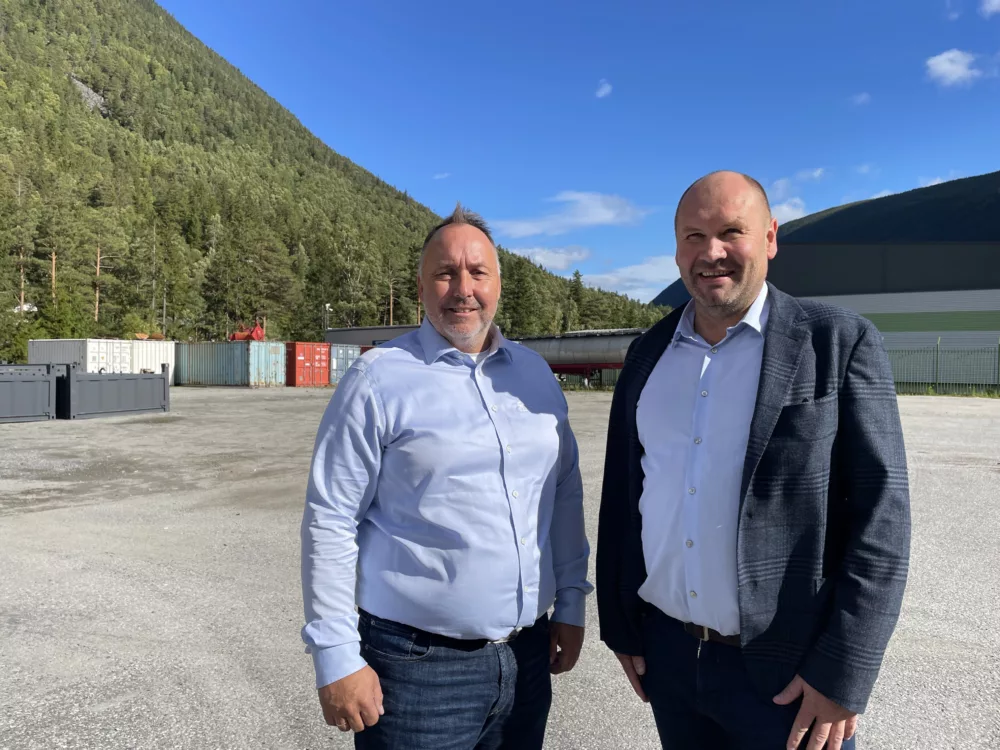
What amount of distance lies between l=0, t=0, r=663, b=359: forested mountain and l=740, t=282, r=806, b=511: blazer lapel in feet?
168

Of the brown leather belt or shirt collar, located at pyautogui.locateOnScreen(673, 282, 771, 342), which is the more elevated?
shirt collar, located at pyautogui.locateOnScreen(673, 282, 771, 342)

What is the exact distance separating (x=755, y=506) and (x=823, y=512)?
0.52 ft

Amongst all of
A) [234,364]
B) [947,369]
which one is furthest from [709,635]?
[947,369]

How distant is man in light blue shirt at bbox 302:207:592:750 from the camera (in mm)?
1713

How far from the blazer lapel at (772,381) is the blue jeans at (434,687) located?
83cm

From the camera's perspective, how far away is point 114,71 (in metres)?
154

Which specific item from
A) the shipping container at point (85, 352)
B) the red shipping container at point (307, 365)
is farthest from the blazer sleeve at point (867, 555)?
the shipping container at point (85, 352)

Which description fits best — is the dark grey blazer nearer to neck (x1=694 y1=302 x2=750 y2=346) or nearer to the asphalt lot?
neck (x1=694 y1=302 x2=750 y2=346)

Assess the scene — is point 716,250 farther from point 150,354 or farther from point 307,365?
point 150,354

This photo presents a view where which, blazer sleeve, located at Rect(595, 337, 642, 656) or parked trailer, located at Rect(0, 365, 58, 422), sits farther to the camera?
parked trailer, located at Rect(0, 365, 58, 422)

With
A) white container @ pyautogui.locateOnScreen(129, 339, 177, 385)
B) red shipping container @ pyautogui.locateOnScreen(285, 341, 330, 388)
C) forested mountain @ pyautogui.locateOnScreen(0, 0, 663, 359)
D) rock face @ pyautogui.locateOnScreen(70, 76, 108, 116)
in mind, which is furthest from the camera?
rock face @ pyautogui.locateOnScreen(70, 76, 108, 116)

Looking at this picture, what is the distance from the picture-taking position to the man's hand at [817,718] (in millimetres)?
1561

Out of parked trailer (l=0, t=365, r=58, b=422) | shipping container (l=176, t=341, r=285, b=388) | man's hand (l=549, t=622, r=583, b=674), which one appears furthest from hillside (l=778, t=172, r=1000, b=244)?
man's hand (l=549, t=622, r=583, b=674)

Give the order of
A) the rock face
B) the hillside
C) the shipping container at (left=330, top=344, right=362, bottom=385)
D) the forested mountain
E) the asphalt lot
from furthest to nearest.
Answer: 1. the rock face
2. the hillside
3. the forested mountain
4. the shipping container at (left=330, top=344, right=362, bottom=385)
5. the asphalt lot
